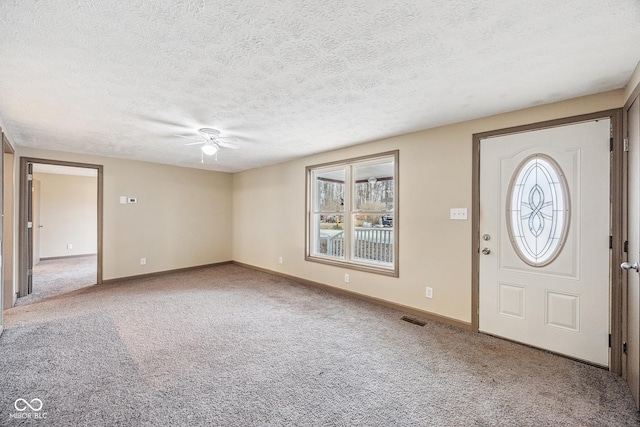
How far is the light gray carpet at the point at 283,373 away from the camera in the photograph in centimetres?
179

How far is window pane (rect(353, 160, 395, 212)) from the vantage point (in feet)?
13.1

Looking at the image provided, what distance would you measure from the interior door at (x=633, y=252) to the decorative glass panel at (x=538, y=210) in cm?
44

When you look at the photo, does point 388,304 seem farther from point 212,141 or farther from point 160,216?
point 160,216

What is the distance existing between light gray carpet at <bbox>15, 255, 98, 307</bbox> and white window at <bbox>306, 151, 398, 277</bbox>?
166 inches

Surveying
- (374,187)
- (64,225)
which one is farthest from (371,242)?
(64,225)

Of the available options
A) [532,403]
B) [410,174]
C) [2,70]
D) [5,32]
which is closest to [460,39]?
[410,174]

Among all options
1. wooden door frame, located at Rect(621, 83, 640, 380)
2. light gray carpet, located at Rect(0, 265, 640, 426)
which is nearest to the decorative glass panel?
wooden door frame, located at Rect(621, 83, 640, 380)

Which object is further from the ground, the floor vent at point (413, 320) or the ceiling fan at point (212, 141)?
the ceiling fan at point (212, 141)

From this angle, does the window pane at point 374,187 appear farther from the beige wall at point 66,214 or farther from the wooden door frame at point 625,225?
the beige wall at point 66,214

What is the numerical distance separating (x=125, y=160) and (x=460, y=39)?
5799 mm

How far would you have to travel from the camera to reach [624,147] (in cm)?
222

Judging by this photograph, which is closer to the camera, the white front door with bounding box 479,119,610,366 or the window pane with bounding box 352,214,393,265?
the white front door with bounding box 479,119,610,366

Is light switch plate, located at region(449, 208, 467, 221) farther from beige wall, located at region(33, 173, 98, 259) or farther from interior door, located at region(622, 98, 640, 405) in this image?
beige wall, located at region(33, 173, 98, 259)

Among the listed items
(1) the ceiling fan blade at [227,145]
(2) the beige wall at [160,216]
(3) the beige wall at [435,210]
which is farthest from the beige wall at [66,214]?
(3) the beige wall at [435,210]
